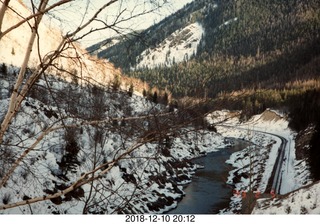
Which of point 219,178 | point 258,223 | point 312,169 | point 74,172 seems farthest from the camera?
point 219,178

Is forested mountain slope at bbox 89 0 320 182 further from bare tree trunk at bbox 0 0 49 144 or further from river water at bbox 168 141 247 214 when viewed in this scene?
river water at bbox 168 141 247 214

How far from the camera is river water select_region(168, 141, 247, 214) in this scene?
7.22 metres

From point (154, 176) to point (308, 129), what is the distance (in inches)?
176

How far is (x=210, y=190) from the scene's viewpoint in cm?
1012

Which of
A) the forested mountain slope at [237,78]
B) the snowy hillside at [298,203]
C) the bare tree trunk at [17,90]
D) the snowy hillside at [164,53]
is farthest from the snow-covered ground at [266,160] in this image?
the bare tree trunk at [17,90]

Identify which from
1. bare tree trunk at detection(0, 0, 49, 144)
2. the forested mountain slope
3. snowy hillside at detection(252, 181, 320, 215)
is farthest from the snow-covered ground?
bare tree trunk at detection(0, 0, 49, 144)

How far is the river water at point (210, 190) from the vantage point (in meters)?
7.22

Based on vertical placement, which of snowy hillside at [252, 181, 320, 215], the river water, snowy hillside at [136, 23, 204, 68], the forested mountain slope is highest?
snowy hillside at [136, 23, 204, 68]

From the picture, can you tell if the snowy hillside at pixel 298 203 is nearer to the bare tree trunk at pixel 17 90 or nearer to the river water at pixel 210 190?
the river water at pixel 210 190

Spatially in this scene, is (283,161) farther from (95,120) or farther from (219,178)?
(95,120)

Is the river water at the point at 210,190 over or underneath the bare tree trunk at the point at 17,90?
underneath

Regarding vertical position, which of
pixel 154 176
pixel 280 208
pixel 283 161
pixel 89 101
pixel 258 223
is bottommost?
pixel 283 161

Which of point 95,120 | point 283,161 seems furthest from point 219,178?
point 95,120

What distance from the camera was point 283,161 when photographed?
24.5ft
